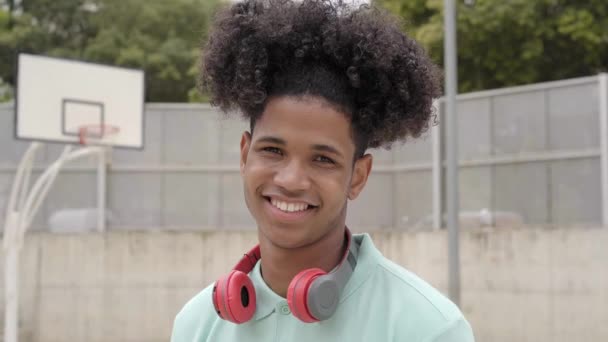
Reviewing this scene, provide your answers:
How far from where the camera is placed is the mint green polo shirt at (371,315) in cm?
200

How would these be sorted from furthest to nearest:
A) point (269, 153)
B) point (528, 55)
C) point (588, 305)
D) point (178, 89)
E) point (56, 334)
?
1. point (178, 89)
2. point (528, 55)
3. point (56, 334)
4. point (588, 305)
5. point (269, 153)

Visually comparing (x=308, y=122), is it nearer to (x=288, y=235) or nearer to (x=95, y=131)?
(x=288, y=235)

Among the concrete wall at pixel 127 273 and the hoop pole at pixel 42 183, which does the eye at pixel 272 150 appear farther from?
the concrete wall at pixel 127 273

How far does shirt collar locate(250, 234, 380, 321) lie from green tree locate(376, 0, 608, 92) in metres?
17.0

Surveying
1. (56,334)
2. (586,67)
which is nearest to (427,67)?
(56,334)

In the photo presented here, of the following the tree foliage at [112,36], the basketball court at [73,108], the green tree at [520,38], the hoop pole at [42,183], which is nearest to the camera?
the hoop pole at [42,183]

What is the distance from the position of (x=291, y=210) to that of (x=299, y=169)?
100 mm

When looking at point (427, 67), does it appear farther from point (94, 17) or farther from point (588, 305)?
point (94, 17)

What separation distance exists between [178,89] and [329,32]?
28.6 metres

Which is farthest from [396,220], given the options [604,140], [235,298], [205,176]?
[235,298]

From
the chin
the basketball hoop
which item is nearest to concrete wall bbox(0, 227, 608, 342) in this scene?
the basketball hoop

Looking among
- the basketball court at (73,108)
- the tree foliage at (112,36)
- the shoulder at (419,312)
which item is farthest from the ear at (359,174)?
the tree foliage at (112,36)

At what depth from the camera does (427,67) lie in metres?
2.27

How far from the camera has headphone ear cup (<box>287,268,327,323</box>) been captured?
1.99m
